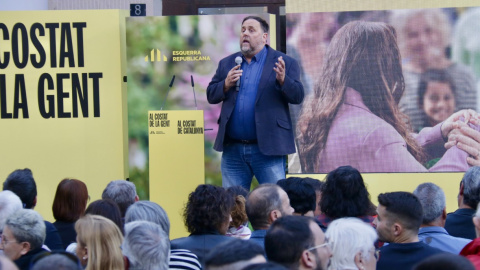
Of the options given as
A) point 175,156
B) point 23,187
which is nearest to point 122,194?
point 23,187

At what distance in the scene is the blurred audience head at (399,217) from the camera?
4.13 metres

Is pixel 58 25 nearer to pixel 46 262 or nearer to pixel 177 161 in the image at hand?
pixel 177 161

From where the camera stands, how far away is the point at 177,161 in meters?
7.52

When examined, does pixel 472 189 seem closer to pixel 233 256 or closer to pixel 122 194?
pixel 122 194

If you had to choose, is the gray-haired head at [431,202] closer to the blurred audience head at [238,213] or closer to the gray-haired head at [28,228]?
the blurred audience head at [238,213]

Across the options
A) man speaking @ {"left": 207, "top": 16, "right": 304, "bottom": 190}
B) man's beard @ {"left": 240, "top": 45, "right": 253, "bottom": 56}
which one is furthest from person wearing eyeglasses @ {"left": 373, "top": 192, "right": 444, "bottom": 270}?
man's beard @ {"left": 240, "top": 45, "right": 253, "bottom": 56}

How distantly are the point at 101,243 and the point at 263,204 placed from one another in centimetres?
110

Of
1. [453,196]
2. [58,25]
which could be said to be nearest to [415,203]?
[453,196]

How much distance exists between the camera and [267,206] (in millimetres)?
4387

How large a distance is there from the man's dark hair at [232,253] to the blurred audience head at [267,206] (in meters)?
1.65

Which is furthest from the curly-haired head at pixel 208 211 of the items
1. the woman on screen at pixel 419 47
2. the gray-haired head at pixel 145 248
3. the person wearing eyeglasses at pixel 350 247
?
the woman on screen at pixel 419 47

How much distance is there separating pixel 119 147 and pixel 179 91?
790 millimetres

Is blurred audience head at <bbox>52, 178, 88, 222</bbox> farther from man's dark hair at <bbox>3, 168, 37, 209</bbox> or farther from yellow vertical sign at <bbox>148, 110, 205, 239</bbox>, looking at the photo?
yellow vertical sign at <bbox>148, 110, 205, 239</bbox>

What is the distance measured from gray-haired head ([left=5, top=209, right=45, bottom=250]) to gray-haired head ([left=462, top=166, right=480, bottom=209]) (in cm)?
265
